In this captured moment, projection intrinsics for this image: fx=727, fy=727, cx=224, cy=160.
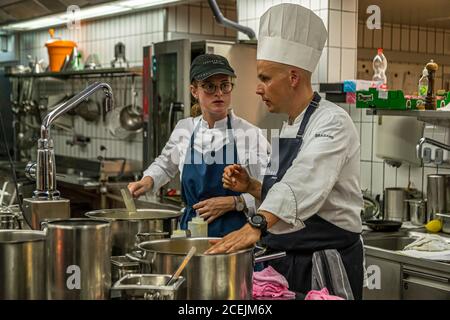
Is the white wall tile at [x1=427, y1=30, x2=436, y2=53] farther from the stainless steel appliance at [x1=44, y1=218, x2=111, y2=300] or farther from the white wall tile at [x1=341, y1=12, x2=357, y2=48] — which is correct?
the stainless steel appliance at [x1=44, y1=218, x2=111, y2=300]

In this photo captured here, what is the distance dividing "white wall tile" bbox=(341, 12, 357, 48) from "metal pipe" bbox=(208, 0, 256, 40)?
2.07 feet

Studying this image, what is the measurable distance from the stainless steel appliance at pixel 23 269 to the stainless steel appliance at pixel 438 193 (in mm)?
2700

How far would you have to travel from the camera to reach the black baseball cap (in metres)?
3.03

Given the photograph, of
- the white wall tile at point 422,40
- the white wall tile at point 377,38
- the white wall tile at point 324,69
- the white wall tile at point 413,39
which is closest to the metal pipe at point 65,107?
the white wall tile at point 324,69

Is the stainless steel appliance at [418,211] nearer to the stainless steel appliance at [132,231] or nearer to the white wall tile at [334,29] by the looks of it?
the white wall tile at [334,29]

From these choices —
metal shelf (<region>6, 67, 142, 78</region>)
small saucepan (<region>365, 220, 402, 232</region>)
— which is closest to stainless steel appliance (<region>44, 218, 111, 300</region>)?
small saucepan (<region>365, 220, 402, 232</region>)

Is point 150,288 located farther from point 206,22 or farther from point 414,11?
point 414,11

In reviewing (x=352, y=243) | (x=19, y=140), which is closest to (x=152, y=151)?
(x=352, y=243)

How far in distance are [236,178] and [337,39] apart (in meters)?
2.14

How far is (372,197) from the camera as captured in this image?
14.4ft

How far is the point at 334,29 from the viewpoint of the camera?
4320mm
